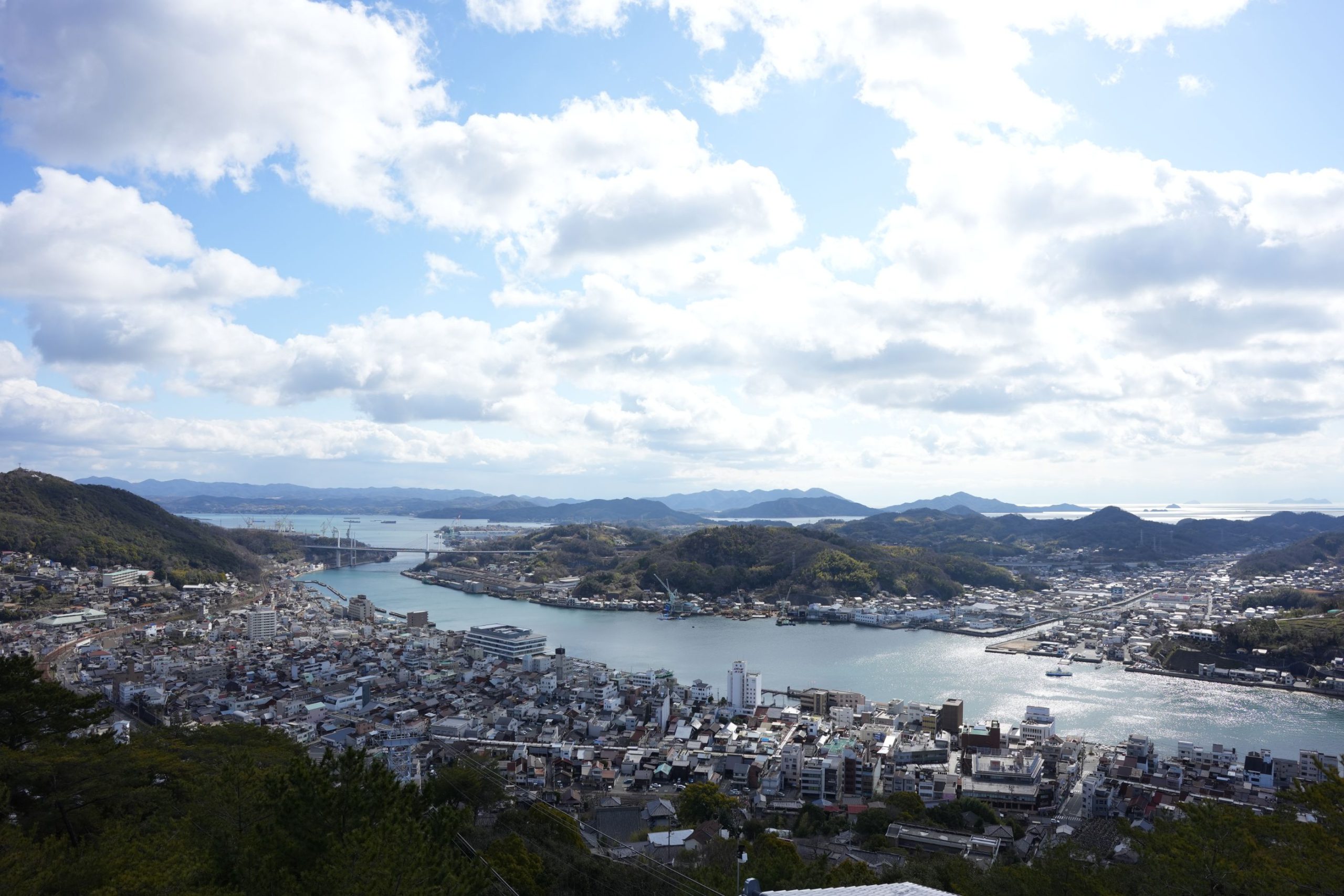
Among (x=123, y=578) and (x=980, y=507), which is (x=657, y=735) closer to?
(x=123, y=578)

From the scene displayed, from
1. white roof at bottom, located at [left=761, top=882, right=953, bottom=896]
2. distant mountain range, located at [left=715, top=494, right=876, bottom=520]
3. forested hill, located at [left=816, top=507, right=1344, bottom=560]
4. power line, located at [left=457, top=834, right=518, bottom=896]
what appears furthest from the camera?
distant mountain range, located at [left=715, top=494, right=876, bottom=520]

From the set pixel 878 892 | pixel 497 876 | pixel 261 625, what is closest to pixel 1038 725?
pixel 497 876

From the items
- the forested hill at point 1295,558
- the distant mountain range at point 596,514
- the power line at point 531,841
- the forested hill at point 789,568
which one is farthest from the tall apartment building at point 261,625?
the distant mountain range at point 596,514

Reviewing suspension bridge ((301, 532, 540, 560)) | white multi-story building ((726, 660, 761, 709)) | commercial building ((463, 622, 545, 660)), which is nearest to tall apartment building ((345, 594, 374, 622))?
commercial building ((463, 622, 545, 660))

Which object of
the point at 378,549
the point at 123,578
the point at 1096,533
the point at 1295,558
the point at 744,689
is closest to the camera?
the point at 744,689

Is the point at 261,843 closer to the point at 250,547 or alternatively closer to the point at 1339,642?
the point at 1339,642

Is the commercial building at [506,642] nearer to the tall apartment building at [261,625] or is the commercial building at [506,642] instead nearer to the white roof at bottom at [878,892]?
the tall apartment building at [261,625]

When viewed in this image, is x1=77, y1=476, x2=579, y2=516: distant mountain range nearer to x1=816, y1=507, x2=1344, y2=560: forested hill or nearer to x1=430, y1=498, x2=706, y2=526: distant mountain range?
x1=430, y1=498, x2=706, y2=526: distant mountain range
